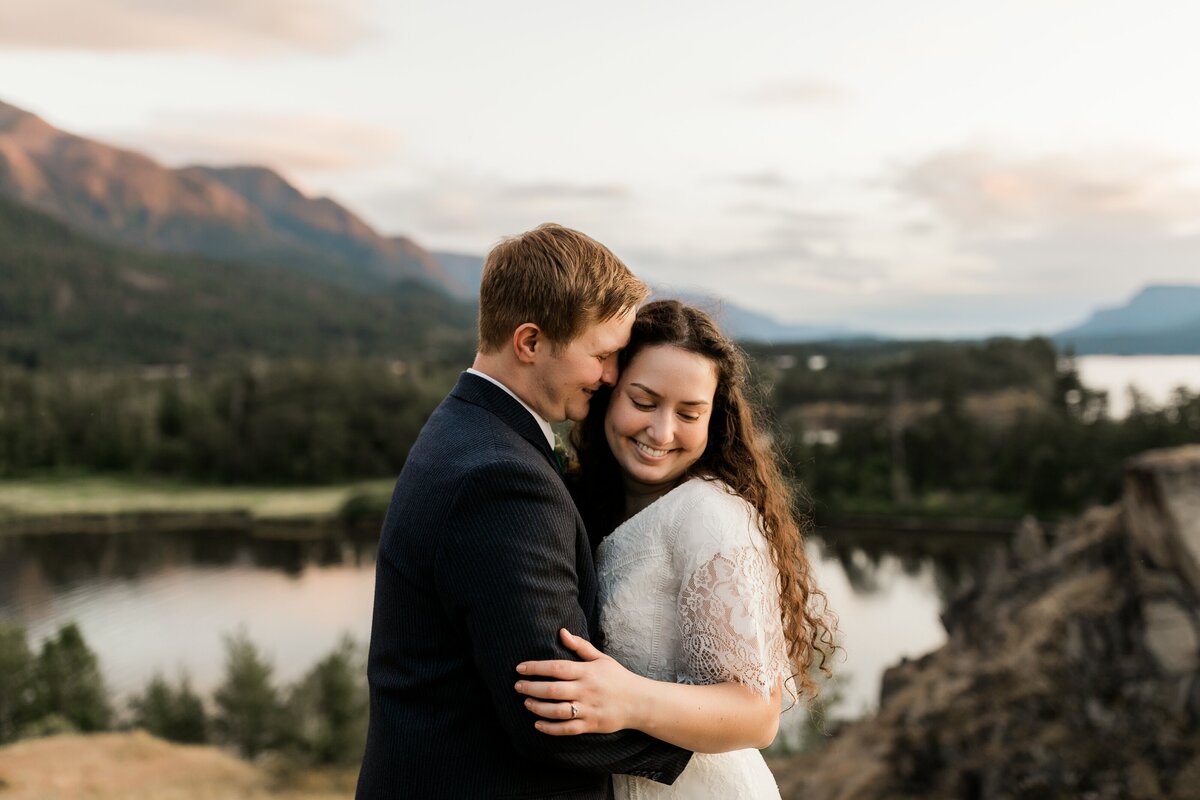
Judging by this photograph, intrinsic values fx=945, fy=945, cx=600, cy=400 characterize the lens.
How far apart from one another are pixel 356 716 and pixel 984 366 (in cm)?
6017

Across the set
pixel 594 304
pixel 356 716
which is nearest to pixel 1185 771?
pixel 594 304

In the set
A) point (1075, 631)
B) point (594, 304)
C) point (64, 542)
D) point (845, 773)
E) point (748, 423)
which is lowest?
point (64, 542)

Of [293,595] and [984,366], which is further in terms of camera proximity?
[984,366]

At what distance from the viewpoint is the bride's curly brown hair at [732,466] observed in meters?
2.46

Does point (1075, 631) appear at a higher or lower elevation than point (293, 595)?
higher

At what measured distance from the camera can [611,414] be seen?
2.52 meters

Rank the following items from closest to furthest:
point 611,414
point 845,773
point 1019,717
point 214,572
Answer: point 611,414 < point 1019,717 < point 845,773 < point 214,572

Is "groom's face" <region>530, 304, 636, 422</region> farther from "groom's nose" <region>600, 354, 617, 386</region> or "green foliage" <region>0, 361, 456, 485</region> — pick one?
"green foliage" <region>0, 361, 456, 485</region>

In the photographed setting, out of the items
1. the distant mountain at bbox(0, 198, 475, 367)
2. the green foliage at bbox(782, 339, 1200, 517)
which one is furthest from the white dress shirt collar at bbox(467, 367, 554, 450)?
the distant mountain at bbox(0, 198, 475, 367)

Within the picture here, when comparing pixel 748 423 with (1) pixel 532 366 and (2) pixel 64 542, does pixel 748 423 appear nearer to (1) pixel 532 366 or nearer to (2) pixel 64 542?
(1) pixel 532 366

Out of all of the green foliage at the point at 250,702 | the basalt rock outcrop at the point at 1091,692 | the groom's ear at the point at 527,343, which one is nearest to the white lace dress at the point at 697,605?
the groom's ear at the point at 527,343

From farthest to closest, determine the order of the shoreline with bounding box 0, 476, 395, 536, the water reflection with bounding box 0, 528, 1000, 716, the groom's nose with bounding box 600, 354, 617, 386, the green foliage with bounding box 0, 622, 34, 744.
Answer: the shoreline with bounding box 0, 476, 395, 536, the water reflection with bounding box 0, 528, 1000, 716, the green foliage with bounding box 0, 622, 34, 744, the groom's nose with bounding box 600, 354, 617, 386

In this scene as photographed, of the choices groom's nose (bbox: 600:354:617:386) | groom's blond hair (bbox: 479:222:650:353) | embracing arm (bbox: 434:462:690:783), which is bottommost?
embracing arm (bbox: 434:462:690:783)

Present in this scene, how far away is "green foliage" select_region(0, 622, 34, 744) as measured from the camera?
2359cm
